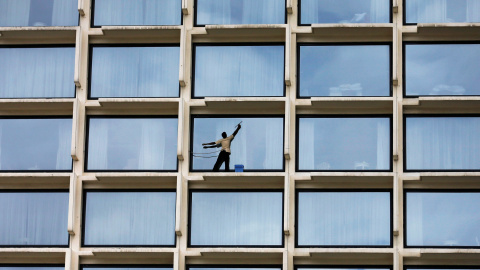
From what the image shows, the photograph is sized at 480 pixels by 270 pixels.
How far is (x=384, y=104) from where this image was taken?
4988 cm

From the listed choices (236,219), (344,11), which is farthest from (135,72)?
(344,11)

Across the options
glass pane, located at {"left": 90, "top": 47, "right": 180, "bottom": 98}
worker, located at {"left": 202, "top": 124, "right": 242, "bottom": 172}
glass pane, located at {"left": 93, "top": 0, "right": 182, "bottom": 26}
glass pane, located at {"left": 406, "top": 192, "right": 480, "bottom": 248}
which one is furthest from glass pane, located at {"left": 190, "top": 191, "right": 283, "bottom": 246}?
glass pane, located at {"left": 93, "top": 0, "right": 182, "bottom": 26}

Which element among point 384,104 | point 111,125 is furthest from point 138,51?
point 384,104

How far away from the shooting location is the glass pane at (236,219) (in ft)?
162

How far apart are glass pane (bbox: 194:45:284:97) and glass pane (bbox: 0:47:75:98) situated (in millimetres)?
5250

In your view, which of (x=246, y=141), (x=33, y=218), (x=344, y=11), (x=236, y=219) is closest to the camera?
(x=236, y=219)

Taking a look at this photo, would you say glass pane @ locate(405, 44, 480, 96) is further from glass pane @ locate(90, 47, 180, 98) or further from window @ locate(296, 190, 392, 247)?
glass pane @ locate(90, 47, 180, 98)

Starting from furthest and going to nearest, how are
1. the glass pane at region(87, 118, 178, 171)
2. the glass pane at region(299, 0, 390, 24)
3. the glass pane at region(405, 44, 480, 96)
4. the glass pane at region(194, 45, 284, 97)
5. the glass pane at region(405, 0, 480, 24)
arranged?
1. the glass pane at region(299, 0, 390, 24)
2. the glass pane at region(405, 0, 480, 24)
3. the glass pane at region(194, 45, 284, 97)
4. the glass pane at region(405, 44, 480, 96)
5. the glass pane at region(87, 118, 178, 171)

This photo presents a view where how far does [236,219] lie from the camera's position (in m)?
49.8

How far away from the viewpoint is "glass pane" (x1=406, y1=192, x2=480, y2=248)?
161 ft

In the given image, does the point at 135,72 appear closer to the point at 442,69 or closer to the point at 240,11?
the point at 240,11

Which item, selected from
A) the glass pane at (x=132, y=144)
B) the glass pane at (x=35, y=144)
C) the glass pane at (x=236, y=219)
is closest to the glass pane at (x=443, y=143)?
the glass pane at (x=236, y=219)

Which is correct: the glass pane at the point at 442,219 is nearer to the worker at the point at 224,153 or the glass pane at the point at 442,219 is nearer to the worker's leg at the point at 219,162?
the worker at the point at 224,153

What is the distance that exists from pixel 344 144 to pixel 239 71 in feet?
17.0
